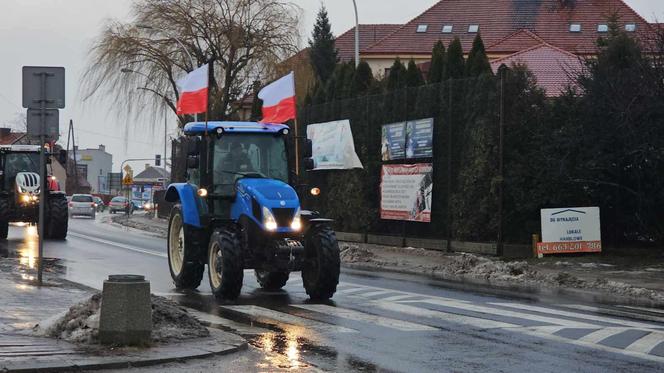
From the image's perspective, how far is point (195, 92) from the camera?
18906 mm

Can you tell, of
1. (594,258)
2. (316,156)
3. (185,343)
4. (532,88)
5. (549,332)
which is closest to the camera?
(185,343)

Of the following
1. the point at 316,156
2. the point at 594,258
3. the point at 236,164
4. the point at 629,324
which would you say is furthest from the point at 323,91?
the point at 629,324

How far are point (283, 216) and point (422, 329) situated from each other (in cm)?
358

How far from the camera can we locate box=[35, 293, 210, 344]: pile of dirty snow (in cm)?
974

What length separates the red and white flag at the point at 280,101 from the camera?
63.1ft

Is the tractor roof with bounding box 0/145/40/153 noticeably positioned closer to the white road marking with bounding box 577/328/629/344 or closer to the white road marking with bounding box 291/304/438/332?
the white road marking with bounding box 291/304/438/332

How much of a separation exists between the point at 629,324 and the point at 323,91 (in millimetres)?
25107

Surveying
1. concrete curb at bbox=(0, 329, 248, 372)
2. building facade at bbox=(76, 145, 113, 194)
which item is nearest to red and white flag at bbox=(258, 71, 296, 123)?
concrete curb at bbox=(0, 329, 248, 372)

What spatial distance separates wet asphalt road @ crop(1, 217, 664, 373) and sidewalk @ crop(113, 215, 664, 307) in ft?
5.75

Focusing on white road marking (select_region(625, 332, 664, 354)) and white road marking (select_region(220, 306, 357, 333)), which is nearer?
white road marking (select_region(625, 332, 664, 354))

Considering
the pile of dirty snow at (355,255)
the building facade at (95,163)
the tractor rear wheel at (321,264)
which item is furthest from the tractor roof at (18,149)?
the building facade at (95,163)

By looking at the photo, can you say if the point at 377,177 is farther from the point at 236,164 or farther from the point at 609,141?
the point at 236,164

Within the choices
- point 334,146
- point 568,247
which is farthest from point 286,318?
point 334,146

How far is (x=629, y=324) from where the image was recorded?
40.2 ft
